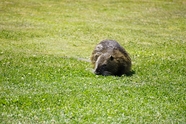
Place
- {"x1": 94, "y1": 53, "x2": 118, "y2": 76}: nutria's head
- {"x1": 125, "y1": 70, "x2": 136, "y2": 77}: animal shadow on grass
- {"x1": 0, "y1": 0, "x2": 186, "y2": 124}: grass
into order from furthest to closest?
{"x1": 125, "y1": 70, "x2": 136, "y2": 77}: animal shadow on grass < {"x1": 94, "y1": 53, "x2": 118, "y2": 76}: nutria's head < {"x1": 0, "y1": 0, "x2": 186, "y2": 124}: grass

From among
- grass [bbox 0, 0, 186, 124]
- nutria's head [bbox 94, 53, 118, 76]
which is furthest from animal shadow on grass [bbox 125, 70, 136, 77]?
nutria's head [bbox 94, 53, 118, 76]

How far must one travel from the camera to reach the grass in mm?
10484

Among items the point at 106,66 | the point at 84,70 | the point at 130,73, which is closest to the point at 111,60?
the point at 106,66

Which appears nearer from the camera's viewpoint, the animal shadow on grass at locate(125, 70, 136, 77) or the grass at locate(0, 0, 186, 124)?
the grass at locate(0, 0, 186, 124)

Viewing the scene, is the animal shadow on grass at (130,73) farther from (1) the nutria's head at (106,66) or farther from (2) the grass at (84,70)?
(1) the nutria's head at (106,66)

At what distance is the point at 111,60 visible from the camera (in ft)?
47.1

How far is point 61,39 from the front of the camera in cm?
2294

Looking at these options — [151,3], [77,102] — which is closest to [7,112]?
[77,102]

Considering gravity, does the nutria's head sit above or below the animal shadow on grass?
above

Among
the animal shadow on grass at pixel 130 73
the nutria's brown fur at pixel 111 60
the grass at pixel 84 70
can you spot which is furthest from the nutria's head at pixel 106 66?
the animal shadow on grass at pixel 130 73

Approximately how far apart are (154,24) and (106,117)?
20642 millimetres

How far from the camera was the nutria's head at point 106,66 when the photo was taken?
46.8 ft

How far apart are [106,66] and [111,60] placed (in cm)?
31

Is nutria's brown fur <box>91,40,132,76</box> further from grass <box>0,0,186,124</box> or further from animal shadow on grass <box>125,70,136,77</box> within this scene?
grass <box>0,0,186,124</box>
